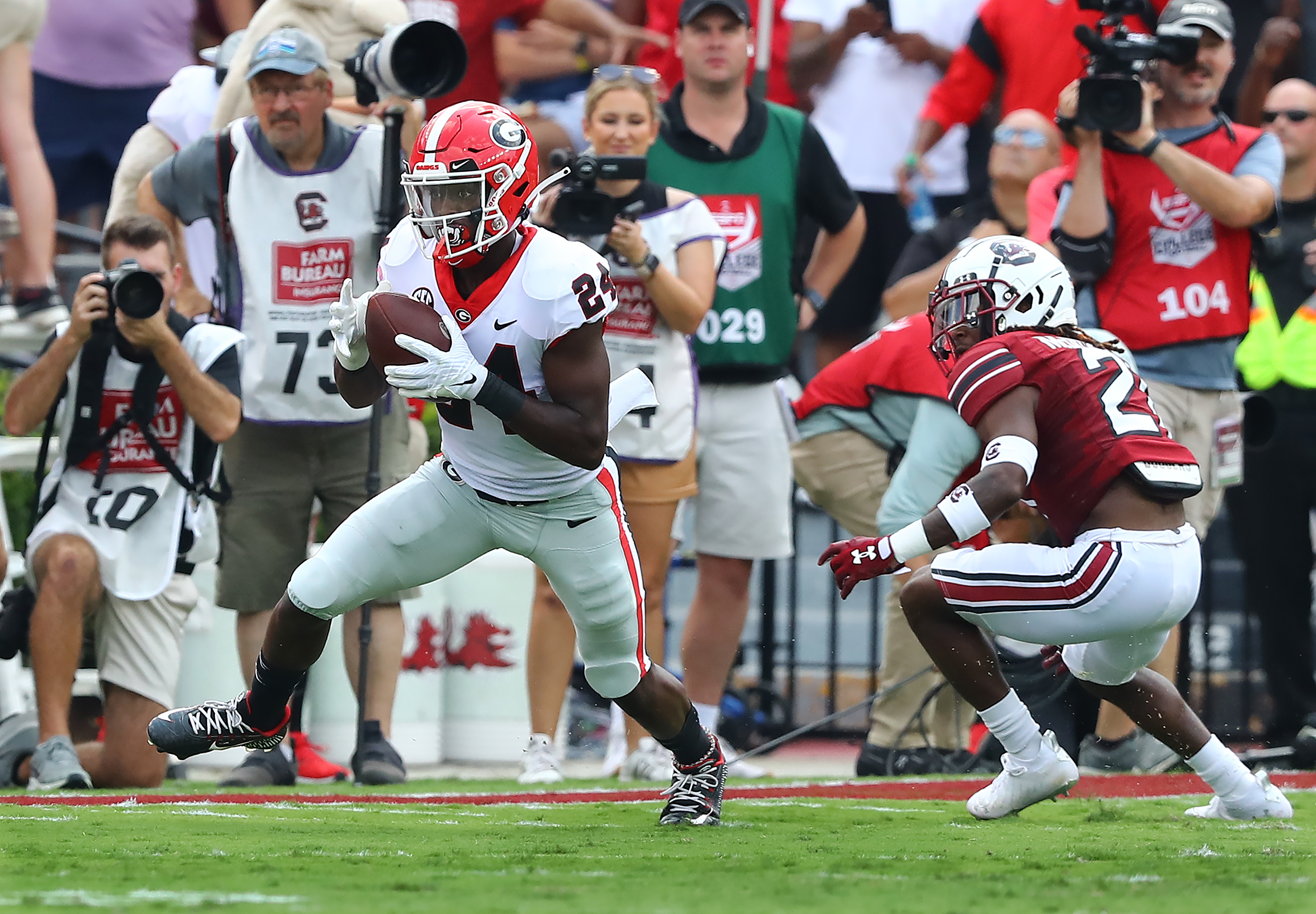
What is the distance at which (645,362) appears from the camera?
685 centimetres

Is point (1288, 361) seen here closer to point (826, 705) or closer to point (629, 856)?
point (826, 705)

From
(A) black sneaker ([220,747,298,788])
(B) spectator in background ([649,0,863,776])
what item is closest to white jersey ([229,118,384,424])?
(A) black sneaker ([220,747,298,788])

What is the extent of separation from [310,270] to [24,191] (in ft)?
5.78

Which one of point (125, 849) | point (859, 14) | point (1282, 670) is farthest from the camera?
point (859, 14)

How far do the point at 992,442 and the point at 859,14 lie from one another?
4.40 m

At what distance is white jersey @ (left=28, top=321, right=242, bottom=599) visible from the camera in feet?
21.5

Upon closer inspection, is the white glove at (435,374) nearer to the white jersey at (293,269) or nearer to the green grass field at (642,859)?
the green grass field at (642,859)

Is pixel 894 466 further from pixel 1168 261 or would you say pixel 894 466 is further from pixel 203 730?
pixel 203 730

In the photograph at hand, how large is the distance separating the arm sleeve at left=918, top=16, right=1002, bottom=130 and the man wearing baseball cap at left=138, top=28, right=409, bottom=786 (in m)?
2.97

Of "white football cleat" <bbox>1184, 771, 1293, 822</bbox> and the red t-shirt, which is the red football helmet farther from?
the red t-shirt

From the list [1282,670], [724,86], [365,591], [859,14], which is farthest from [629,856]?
[859,14]

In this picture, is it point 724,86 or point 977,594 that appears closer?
point 977,594

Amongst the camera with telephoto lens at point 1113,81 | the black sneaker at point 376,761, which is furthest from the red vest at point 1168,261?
the black sneaker at point 376,761

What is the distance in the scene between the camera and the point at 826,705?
9.02 m
